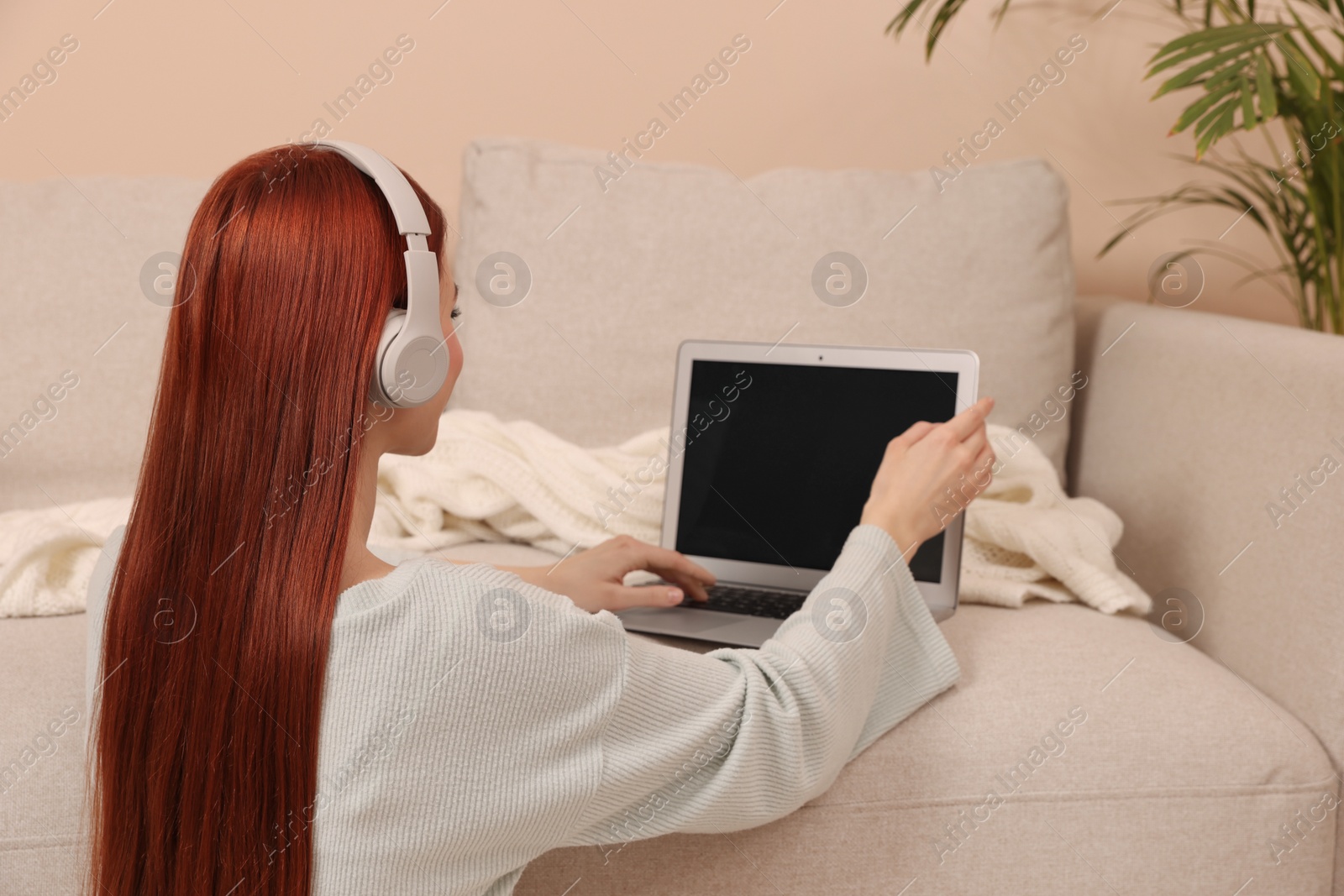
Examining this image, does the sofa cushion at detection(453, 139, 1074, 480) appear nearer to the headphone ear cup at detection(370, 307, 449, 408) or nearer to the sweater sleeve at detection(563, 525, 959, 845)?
the sweater sleeve at detection(563, 525, 959, 845)

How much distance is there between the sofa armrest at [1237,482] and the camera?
0.88 meters

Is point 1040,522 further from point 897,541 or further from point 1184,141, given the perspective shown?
point 1184,141

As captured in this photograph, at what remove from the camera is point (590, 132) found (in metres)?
1.74

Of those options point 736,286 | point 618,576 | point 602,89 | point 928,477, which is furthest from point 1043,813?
point 602,89

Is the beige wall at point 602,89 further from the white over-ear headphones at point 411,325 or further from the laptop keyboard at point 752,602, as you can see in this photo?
the white over-ear headphones at point 411,325

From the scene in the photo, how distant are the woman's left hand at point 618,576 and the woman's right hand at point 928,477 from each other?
7.4 inches

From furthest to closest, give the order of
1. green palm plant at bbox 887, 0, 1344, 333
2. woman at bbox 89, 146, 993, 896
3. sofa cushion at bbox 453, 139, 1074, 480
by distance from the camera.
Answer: sofa cushion at bbox 453, 139, 1074, 480 < green palm plant at bbox 887, 0, 1344, 333 < woman at bbox 89, 146, 993, 896

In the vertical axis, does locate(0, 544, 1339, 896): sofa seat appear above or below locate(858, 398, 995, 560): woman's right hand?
below

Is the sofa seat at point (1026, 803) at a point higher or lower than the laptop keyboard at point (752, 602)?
lower

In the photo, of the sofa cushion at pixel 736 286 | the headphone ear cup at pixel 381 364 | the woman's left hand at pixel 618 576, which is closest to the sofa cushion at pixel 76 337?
the sofa cushion at pixel 736 286

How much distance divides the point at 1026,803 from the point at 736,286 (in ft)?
2.46

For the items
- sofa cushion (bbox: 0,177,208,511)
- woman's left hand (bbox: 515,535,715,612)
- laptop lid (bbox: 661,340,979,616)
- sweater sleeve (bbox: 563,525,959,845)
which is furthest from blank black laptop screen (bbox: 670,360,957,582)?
sofa cushion (bbox: 0,177,208,511)

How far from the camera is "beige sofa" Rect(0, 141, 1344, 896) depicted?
787 mm

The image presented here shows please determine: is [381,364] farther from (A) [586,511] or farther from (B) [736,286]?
(B) [736,286]
